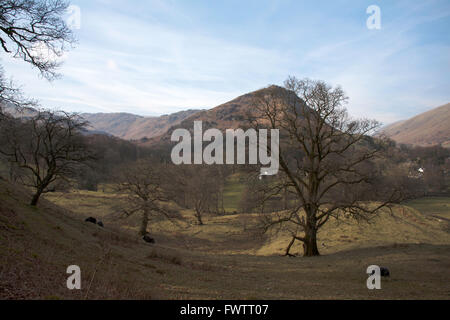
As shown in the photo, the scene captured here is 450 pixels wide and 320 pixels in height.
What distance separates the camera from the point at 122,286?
28.6ft

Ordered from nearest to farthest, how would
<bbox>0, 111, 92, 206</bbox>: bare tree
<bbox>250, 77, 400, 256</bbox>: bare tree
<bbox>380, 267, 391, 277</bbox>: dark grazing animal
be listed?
<bbox>380, 267, 391, 277</bbox>: dark grazing animal < <bbox>0, 111, 92, 206</bbox>: bare tree < <bbox>250, 77, 400, 256</bbox>: bare tree

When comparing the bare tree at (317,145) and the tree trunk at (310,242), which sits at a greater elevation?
the bare tree at (317,145)

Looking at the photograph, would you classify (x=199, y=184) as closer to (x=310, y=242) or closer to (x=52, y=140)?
(x=310, y=242)

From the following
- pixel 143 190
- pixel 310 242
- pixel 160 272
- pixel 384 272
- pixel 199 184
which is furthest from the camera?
pixel 199 184

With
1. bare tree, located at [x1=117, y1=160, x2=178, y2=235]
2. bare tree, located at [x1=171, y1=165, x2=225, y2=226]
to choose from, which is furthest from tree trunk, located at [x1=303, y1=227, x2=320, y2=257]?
bare tree, located at [x1=171, y1=165, x2=225, y2=226]

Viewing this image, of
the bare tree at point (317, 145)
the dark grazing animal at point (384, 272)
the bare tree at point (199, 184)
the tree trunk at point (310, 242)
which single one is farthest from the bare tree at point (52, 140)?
the bare tree at point (199, 184)

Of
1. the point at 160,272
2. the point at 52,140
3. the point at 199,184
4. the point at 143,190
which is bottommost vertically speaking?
the point at 160,272

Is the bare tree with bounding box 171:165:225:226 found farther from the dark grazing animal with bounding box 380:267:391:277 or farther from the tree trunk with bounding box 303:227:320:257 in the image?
the dark grazing animal with bounding box 380:267:391:277

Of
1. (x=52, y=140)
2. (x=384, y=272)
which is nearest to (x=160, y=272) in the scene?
(x=384, y=272)

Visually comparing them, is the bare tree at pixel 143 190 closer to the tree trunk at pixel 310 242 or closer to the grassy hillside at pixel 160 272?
the grassy hillside at pixel 160 272
